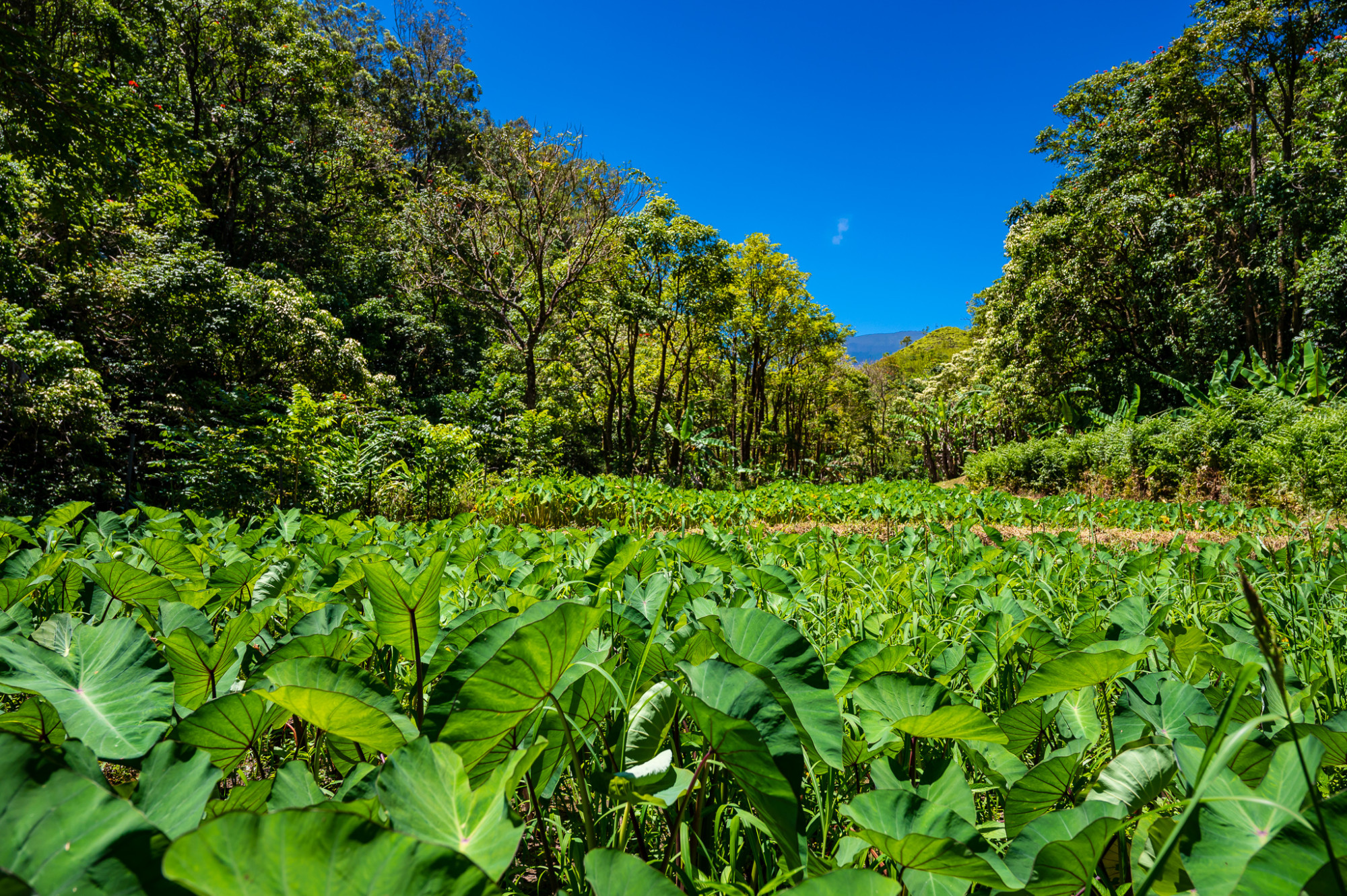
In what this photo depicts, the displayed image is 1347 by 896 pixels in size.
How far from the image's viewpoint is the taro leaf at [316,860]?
0.93 ft

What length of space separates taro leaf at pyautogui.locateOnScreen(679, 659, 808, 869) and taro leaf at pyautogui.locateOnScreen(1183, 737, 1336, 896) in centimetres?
32

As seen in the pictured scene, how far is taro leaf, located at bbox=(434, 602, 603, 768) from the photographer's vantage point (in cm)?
52

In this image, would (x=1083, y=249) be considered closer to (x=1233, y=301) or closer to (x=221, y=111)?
(x=1233, y=301)

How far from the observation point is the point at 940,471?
2700cm

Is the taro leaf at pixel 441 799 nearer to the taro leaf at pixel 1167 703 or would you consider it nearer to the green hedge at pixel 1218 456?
the taro leaf at pixel 1167 703

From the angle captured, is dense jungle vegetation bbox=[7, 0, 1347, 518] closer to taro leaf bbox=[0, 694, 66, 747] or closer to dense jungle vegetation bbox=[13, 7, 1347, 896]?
dense jungle vegetation bbox=[13, 7, 1347, 896]

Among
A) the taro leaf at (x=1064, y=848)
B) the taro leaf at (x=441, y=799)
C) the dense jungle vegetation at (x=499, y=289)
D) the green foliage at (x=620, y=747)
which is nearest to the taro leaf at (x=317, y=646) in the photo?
the green foliage at (x=620, y=747)

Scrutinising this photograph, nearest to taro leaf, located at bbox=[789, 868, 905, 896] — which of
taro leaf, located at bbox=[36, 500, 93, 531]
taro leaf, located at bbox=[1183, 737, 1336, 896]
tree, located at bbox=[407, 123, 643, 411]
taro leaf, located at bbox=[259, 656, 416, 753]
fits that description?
taro leaf, located at bbox=[1183, 737, 1336, 896]

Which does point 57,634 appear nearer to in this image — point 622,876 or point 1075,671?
point 622,876

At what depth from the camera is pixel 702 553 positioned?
1685 mm

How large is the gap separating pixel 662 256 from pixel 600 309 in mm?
2159

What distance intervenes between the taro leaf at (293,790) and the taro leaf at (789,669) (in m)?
0.45

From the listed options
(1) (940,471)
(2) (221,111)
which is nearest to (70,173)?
(2) (221,111)

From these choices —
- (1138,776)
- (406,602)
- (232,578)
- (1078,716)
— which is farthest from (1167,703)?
(232,578)
